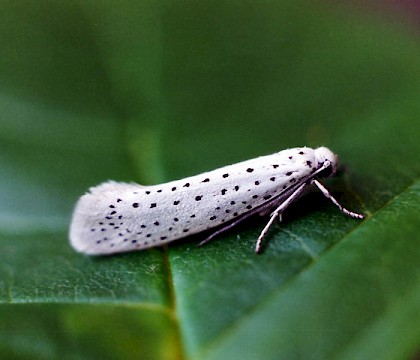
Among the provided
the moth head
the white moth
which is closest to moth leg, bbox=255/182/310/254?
the white moth

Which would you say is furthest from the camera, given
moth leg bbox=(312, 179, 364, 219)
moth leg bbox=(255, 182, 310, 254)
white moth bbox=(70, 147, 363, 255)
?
white moth bbox=(70, 147, 363, 255)

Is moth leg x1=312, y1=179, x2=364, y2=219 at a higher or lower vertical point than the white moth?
lower

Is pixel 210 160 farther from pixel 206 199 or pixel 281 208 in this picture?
pixel 281 208

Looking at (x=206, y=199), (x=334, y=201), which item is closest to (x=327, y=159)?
(x=334, y=201)

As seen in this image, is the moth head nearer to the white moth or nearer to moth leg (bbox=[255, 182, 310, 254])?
the white moth

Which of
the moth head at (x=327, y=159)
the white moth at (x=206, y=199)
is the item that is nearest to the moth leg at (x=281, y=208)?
the white moth at (x=206, y=199)

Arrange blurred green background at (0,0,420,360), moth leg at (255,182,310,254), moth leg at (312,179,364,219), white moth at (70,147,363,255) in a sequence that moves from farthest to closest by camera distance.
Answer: white moth at (70,147,363,255), moth leg at (255,182,310,254), moth leg at (312,179,364,219), blurred green background at (0,0,420,360)
